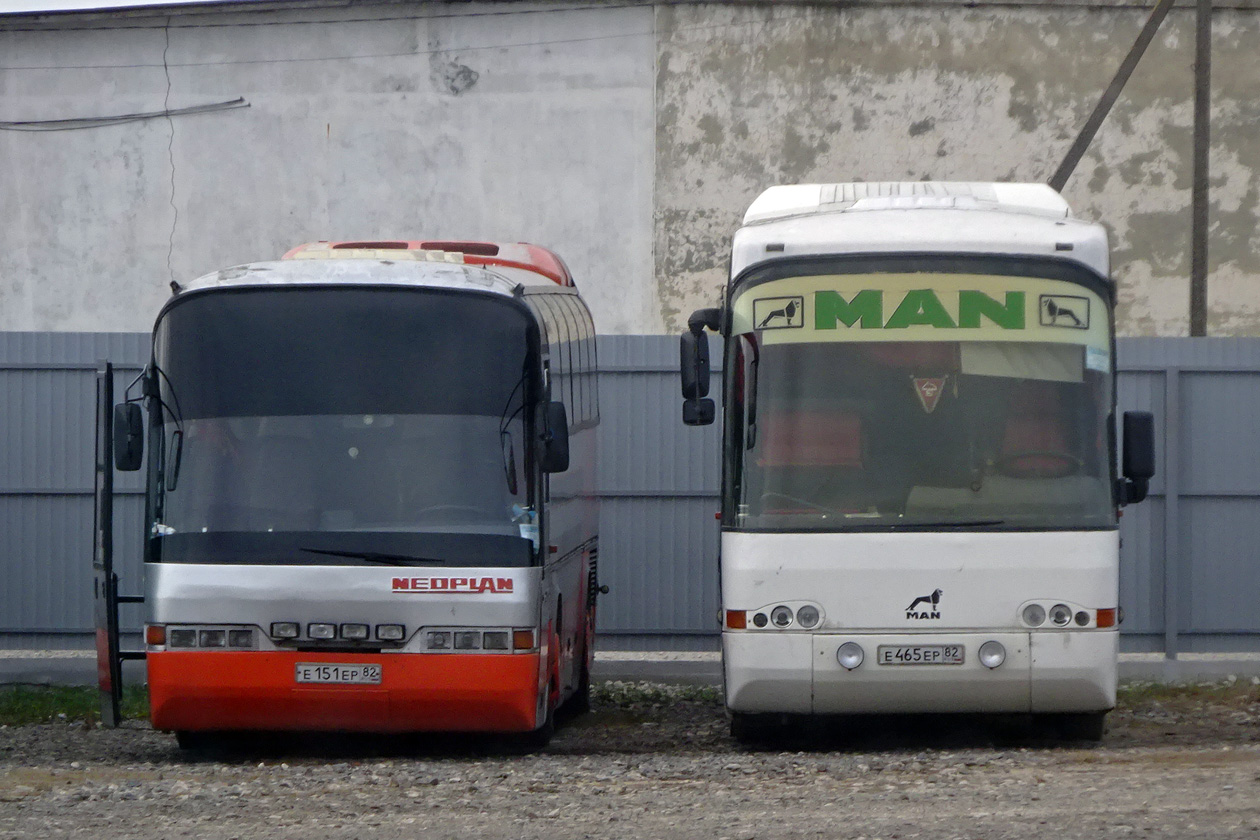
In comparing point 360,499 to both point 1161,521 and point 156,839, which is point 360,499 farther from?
point 1161,521

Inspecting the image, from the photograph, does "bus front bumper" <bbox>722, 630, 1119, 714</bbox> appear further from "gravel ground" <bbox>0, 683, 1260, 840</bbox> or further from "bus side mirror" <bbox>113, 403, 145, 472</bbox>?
"bus side mirror" <bbox>113, 403, 145, 472</bbox>

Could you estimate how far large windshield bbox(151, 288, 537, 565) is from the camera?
353 inches

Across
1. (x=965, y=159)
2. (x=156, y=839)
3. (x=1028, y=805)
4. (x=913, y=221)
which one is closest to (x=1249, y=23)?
(x=965, y=159)

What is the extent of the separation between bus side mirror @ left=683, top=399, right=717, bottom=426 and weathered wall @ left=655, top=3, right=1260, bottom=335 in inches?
493

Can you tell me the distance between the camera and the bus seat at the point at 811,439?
9062mm

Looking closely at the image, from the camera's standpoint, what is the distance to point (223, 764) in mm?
9297

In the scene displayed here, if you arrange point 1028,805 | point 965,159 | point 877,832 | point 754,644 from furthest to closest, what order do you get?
point 965,159
point 754,644
point 1028,805
point 877,832

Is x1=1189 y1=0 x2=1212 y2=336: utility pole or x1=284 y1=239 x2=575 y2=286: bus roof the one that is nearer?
x1=284 y1=239 x2=575 y2=286: bus roof

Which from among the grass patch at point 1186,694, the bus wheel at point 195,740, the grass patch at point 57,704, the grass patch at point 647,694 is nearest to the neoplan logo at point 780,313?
the bus wheel at point 195,740

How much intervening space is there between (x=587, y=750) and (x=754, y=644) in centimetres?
170

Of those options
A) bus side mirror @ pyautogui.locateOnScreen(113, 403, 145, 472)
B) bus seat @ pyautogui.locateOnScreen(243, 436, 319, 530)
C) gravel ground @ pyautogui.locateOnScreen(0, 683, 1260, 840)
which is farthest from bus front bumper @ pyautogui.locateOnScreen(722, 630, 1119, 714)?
bus side mirror @ pyautogui.locateOnScreen(113, 403, 145, 472)

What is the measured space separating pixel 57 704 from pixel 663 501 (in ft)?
15.9

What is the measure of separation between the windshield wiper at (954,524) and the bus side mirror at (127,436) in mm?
4094

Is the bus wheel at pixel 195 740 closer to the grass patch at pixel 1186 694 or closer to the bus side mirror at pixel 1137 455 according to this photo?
the bus side mirror at pixel 1137 455
